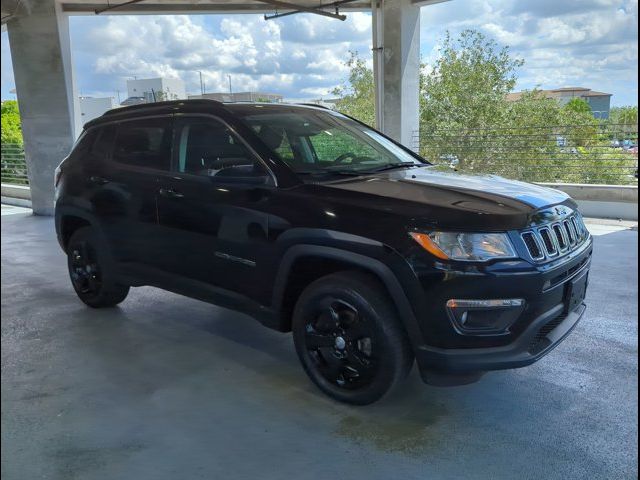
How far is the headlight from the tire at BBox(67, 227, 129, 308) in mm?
2835

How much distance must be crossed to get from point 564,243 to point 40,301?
4449 mm

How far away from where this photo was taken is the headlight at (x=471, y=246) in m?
2.49

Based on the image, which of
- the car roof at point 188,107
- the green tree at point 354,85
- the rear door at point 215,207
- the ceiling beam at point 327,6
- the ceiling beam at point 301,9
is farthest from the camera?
the green tree at point 354,85

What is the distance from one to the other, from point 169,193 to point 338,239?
4.80 feet

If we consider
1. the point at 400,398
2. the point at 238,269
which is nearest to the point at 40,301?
the point at 238,269

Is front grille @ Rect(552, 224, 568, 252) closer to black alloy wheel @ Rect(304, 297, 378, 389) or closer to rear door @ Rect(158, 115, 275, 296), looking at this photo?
black alloy wheel @ Rect(304, 297, 378, 389)

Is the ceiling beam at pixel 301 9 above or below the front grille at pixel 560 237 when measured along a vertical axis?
above

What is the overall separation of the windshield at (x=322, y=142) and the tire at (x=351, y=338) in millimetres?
799

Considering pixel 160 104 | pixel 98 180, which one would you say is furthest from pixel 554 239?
pixel 98 180

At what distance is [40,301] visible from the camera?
492 cm

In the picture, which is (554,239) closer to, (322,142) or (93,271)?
(322,142)

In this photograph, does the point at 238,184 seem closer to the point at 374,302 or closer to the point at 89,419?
the point at 374,302

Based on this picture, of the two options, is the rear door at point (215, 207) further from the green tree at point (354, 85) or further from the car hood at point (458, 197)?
the green tree at point (354, 85)

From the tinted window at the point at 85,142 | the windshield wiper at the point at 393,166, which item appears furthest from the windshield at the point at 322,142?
the tinted window at the point at 85,142
